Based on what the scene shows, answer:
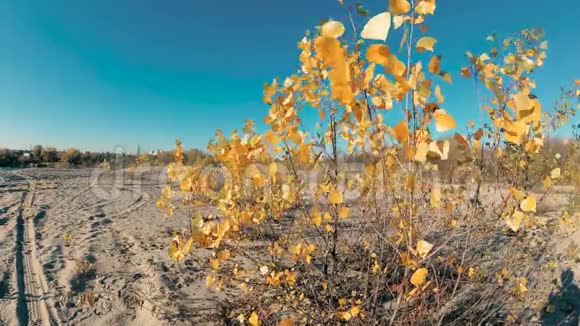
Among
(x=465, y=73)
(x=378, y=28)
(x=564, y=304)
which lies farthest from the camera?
(x=564, y=304)

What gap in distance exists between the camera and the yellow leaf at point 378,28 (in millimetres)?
587

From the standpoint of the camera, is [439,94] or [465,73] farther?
[465,73]

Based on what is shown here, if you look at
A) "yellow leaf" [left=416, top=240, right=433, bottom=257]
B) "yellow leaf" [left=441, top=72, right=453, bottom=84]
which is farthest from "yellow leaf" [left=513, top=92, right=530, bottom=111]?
"yellow leaf" [left=416, top=240, right=433, bottom=257]

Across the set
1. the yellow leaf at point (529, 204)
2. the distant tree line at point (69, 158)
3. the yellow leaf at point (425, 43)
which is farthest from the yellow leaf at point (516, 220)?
the distant tree line at point (69, 158)

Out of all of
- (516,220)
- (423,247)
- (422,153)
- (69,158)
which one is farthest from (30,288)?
(69,158)

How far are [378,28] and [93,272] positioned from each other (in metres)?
3.77

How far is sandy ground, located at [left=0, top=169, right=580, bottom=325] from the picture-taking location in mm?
2529

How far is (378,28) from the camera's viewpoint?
598 millimetres

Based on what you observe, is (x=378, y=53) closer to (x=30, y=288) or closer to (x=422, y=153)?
(x=422, y=153)

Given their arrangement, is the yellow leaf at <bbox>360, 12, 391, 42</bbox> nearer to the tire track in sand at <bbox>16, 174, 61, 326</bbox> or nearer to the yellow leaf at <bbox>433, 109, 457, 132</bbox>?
the yellow leaf at <bbox>433, 109, 457, 132</bbox>

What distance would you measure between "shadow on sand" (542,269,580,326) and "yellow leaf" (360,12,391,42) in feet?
9.45

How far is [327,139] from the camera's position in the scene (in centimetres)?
216

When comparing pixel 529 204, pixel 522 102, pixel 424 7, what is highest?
pixel 424 7

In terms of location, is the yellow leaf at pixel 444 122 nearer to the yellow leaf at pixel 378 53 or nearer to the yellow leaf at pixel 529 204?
the yellow leaf at pixel 378 53
